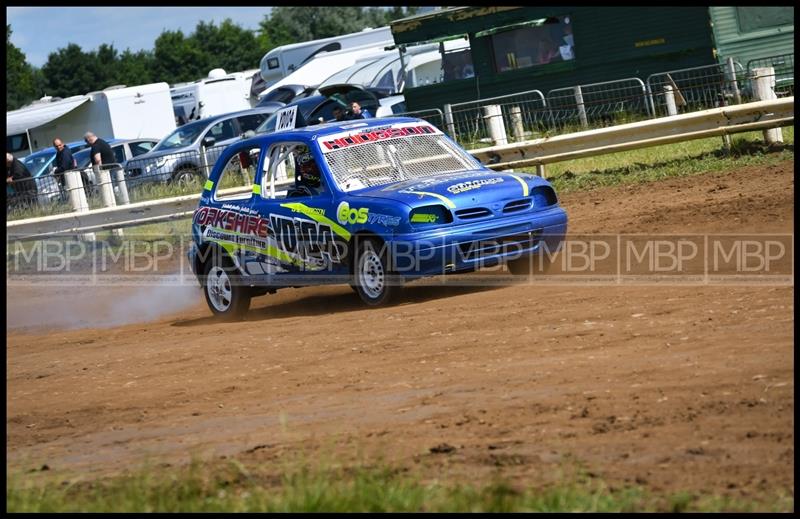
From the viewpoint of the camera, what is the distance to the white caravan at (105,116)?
36.7 m

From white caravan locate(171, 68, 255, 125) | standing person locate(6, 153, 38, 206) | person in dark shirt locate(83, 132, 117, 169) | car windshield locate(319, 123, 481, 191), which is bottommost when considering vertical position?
car windshield locate(319, 123, 481, 191)

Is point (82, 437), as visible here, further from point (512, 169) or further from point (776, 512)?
point (512, 169)

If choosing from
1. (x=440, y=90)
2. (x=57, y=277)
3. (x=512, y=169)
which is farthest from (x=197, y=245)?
(x=440, y=90)

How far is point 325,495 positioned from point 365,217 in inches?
249

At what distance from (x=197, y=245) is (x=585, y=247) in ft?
13.6

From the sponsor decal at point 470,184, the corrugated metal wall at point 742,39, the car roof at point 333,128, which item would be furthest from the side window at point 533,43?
the sponsor decal at point 470,184

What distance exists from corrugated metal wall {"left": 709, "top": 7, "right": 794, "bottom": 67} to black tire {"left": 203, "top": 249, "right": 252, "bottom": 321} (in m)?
13.5

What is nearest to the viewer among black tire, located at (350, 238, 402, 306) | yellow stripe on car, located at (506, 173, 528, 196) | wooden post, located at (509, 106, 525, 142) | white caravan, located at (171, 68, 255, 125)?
black tire, located at (350, 238, 402, 306)

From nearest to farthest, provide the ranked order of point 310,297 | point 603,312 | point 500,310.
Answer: point 603,312
point 500,310
point 310,297

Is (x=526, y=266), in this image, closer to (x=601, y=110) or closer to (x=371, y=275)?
(x=371, y=275)

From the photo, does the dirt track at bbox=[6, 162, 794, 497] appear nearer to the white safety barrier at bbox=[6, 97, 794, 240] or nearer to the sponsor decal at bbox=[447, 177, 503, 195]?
the sponsor decal at bbox=[447, 177, 503, 195]

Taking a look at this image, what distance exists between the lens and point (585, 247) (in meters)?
13.5

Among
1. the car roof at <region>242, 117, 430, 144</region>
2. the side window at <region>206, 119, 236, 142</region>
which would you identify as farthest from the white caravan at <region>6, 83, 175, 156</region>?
the car roof at <region>242, 117, 430, 144</region>

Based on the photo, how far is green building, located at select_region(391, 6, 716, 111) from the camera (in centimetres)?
2373
